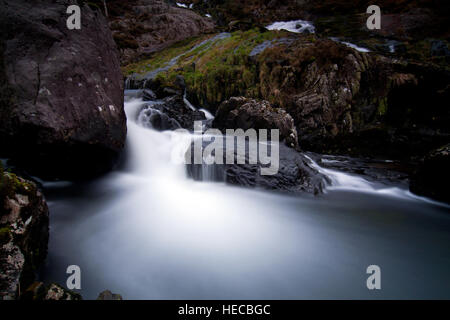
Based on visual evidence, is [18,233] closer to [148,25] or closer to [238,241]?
[238,241]

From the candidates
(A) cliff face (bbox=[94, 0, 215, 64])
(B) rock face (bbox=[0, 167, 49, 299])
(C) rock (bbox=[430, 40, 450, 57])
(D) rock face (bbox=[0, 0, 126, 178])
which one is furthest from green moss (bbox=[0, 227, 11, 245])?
(A) cliff face (bbox=[94, 0, 215, 64])

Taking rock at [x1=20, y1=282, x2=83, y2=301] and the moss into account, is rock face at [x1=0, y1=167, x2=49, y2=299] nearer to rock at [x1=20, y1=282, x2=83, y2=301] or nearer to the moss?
rock at [x1=20, y1=282, x2=83, y2=301]

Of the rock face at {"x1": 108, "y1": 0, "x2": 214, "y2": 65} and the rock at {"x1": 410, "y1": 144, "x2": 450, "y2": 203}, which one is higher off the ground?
the rock face at {"x1": 108, "y1": 0, "x2": 214, "y2": 65}

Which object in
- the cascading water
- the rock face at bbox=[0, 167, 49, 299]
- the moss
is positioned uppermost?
the moss

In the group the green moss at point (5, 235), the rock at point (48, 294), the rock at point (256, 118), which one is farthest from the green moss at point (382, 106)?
the green moss at point (5, 235)

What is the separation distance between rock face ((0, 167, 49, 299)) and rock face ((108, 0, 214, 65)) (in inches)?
787

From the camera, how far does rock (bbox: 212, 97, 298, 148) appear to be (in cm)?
664

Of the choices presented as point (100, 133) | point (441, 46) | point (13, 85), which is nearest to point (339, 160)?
point (100, 133)

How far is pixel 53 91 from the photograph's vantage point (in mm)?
3396

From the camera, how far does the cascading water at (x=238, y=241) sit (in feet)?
7.77

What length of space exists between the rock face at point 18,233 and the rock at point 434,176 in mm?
6053

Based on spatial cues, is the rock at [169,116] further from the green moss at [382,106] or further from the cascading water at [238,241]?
the green moss at [382,106]

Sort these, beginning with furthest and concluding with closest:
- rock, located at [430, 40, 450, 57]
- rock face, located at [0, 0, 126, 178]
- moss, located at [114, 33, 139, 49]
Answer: moss, located at [114, 33, 139, 49] < rock, located at [430, 40, 450, 57] < rock face, located at [0, 0, 126, 178]

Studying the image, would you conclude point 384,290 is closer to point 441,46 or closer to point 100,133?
point 100,133
